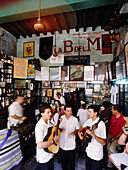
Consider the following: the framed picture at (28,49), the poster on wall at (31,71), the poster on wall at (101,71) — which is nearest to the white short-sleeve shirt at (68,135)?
the poster on wall at (101,71)

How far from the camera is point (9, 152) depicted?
169 centimetres

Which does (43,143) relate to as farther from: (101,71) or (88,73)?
(101,71)

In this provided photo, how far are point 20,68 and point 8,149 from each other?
4.30 meters

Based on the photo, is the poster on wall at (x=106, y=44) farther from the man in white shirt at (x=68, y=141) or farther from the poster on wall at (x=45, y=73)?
the man in white shirt at (x=68, y=141)

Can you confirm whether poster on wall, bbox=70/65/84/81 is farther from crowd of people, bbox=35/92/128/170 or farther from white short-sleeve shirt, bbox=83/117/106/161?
white short-sleeve shirt, bbox=83/117/106/161

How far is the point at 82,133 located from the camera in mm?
2197

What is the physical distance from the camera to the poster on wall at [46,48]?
629 cm

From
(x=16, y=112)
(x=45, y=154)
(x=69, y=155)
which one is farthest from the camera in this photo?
(x=16, y=112)

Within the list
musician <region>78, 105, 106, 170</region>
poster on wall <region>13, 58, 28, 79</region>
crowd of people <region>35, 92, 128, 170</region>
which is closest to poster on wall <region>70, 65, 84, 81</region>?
poster on wall <region>13, 58, 28, 79</region>

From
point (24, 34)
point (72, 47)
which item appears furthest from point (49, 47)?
point (24, 34)

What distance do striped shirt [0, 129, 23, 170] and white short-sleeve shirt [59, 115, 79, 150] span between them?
34.5 inches

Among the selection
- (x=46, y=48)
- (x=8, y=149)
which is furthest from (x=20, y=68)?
(x=8, y=149)

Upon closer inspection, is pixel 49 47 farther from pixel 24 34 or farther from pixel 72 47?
pixel 24 34

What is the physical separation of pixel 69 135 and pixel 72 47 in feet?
17.7
